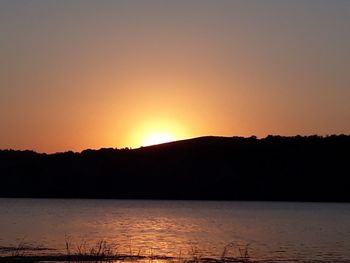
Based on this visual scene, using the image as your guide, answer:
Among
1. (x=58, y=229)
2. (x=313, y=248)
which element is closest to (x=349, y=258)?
(x=313, y=248)

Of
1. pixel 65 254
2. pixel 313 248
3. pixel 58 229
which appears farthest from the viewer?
pixel 58 229

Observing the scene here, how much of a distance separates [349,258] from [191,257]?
11.2 metres

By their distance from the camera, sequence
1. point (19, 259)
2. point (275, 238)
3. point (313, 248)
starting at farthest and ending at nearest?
point (275, 238)
point (313, 248)
point (19, 259)

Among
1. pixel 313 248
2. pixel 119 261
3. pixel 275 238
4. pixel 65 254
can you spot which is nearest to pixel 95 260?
pixel 119 261

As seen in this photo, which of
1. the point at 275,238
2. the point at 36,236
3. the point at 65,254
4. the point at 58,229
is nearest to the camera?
the point at 65,254

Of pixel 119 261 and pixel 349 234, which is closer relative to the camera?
pixel 119 261

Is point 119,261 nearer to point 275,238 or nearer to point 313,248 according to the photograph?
point 313,248

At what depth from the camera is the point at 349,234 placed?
79.9m

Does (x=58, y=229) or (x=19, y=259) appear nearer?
(x=19, y=259)

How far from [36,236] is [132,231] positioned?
14.7 m

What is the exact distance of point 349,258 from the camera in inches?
2050

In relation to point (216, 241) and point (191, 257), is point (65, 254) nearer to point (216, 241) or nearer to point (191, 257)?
point (191, 257)

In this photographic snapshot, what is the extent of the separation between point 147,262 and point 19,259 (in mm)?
8159

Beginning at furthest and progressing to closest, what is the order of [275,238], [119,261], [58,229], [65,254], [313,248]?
1. [58,229]
2. [275,238]
3. [313,248]
4. [65,254]
5. [119,261]
